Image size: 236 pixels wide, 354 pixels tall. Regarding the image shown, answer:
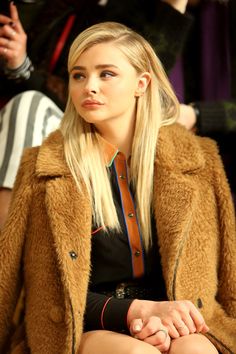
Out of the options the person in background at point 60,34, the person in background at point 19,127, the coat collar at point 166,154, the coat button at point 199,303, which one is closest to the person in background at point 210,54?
the person in background at point 60,34

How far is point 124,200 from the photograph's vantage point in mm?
1339

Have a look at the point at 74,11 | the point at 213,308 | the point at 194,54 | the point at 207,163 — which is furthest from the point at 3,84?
the point at 213,308

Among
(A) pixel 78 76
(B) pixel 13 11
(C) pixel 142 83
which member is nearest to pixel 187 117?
(C) pixel 142 83

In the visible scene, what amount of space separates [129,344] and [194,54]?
1.23m

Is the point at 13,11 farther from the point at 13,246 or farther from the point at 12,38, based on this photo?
the point at 13,246

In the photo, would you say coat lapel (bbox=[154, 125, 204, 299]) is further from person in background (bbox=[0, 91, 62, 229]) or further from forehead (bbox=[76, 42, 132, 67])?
person in background (bbox=[0, 91, 62, 229])

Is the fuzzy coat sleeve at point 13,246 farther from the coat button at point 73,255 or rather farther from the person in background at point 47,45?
the person in background at point 47,45

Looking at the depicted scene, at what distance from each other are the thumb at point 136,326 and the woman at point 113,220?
0.07 ft

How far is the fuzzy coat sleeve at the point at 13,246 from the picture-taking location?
1.30 meters

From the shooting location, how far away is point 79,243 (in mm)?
1250

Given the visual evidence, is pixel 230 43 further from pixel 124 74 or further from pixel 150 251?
pixel 150 251

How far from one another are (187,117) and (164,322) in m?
0.71

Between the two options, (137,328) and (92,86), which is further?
(92,86)

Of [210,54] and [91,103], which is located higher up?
[210,54]
